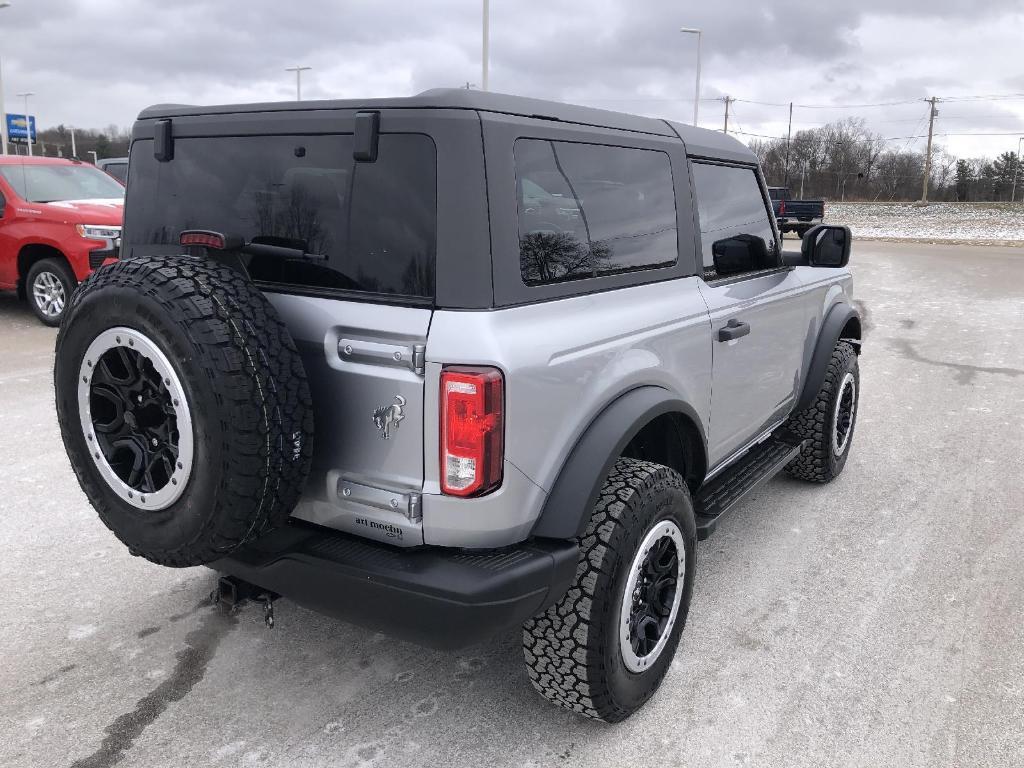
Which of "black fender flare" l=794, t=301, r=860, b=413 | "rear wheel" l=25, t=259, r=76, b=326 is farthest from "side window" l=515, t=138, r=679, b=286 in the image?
"rear wheel" l=25, t=259, r=76, b=326

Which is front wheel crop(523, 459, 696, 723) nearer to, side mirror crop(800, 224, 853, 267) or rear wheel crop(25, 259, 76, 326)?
side mirror crop(800, 224, 853, 267)

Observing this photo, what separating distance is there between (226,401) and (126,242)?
1.31 m

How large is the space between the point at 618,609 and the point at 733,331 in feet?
4.37

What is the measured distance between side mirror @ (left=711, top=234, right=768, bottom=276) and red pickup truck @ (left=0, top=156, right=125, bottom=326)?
7.39 m

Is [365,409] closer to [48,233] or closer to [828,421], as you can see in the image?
[828,421]

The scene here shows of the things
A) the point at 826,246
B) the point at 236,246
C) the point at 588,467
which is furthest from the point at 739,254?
the point at 236,246

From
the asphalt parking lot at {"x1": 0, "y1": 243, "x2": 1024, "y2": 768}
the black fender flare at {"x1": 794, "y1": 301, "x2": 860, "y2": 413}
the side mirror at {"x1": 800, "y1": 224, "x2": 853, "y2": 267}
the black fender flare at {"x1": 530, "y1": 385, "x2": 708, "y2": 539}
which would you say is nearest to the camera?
the black fender flare at {"x1": 530, "y1": 385, "x2": 708, "y2": 539}

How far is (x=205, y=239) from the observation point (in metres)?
2.48

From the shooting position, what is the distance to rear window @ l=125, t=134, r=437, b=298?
232 centimetres

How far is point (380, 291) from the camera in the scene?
2.36m

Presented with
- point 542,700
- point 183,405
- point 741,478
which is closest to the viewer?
point 183,405

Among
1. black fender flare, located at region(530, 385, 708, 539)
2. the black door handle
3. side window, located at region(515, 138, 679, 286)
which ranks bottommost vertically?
black fender flare, located at region(530, 385, 708, 539)

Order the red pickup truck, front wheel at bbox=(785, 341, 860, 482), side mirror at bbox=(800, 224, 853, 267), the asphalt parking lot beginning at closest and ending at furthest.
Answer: the asphalt parking lot < side mirror at bbox=(800, 224, 853, 267) < front wheel at bbox=(785, 341, 860, 482) < the red pickup truck

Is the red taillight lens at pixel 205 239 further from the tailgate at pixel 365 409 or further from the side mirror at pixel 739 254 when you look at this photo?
the side mirror at pixel 739 254
